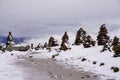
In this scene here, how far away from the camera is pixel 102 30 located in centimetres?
6569

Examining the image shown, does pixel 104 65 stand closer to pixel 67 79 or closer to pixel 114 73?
pixel 114 73

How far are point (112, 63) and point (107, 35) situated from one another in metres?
37.0

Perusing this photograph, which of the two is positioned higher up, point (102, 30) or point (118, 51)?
point (102, 30)

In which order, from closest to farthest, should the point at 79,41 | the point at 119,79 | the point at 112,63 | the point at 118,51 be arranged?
the point at 119,79
the point at 112,63
the point at 118,51
the point at 79,41

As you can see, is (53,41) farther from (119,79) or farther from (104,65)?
(119,79)

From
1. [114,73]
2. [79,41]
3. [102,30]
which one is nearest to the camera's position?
[114,73]

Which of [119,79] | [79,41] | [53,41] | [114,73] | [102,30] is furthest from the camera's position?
[53,41]

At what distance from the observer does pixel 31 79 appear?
22.0 meters

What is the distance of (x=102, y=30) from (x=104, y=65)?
120 ft

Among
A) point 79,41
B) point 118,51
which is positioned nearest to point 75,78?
point 118,51

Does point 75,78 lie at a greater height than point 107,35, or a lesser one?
lesser

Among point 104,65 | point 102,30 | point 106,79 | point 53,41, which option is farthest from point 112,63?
point 53,41

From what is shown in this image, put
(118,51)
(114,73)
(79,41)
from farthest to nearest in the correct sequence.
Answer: (79,41) < (118,51) < (114,73)

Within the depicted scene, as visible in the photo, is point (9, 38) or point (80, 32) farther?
point (9, 38)
